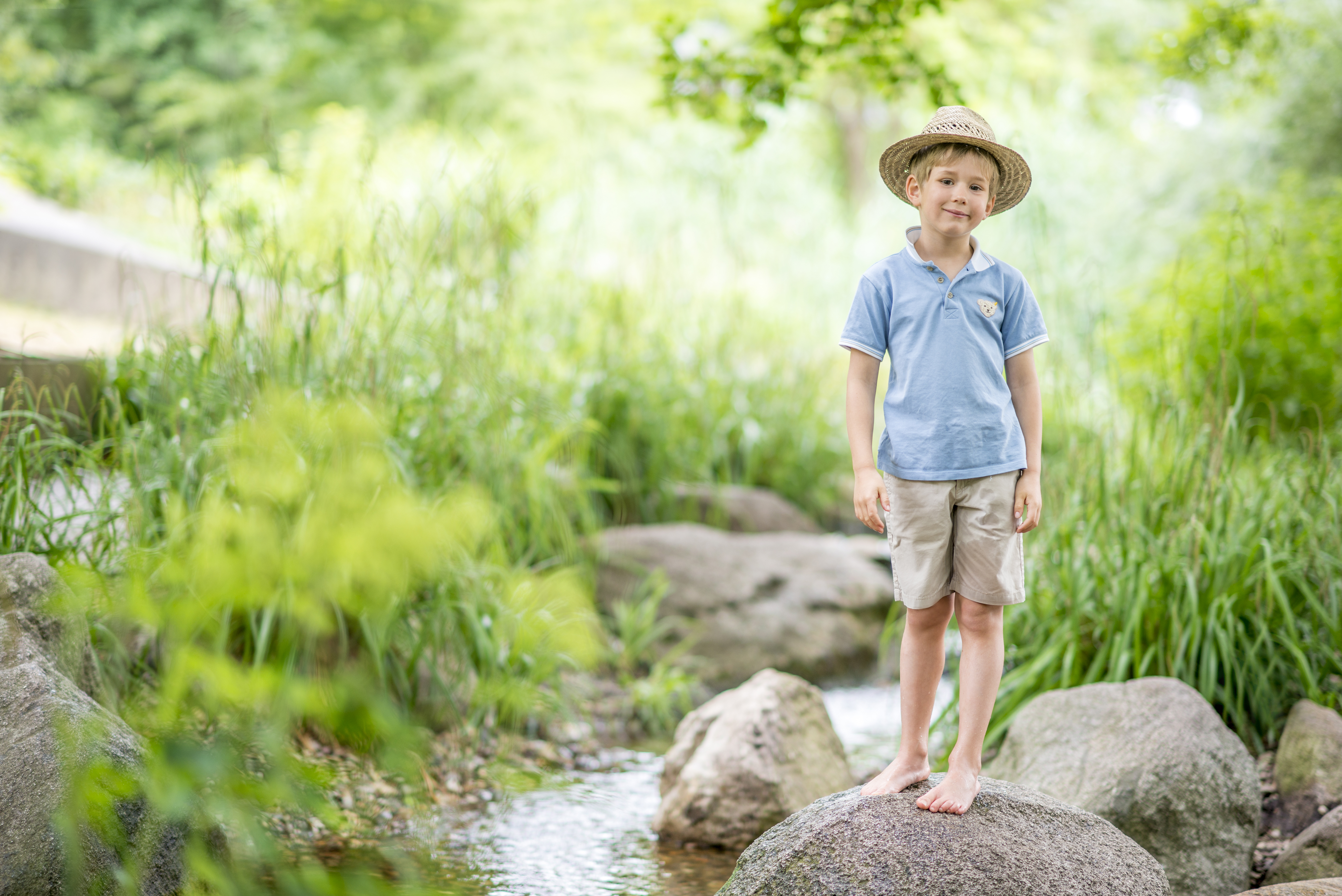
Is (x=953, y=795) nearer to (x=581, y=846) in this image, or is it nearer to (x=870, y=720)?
(x=581, y=846)

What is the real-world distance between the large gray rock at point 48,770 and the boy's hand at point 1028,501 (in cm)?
198

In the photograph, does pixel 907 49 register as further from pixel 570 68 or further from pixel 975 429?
pixel 570 68

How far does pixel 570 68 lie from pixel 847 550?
436 inches

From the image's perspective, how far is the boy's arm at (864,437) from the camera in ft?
7.82

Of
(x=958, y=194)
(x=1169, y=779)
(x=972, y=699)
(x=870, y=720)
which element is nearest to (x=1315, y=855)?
(x=1169, y=779)

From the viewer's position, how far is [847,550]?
20.1ft

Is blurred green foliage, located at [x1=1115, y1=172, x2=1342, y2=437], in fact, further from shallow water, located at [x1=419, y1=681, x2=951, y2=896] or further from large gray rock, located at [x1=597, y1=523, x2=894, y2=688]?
shallow water, located at [x1=419, y1=681, x2=951, y2=896]

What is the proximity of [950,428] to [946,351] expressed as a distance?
0.60 ft

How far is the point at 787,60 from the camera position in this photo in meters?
5.03

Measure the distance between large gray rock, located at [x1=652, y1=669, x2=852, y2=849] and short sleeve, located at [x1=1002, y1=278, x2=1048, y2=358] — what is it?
1616 mm

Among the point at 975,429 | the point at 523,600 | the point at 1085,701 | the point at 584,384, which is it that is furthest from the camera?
the point at 584,384

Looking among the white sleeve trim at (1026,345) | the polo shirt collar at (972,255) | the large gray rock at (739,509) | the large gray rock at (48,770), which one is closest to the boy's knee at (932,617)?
the white sleeve trim at (1026,345)

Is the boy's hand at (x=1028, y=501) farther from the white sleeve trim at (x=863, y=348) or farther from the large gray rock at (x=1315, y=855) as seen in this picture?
the large gray rock at (x=1315, y=855)

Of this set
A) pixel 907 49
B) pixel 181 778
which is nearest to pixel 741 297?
pixel 907 49
